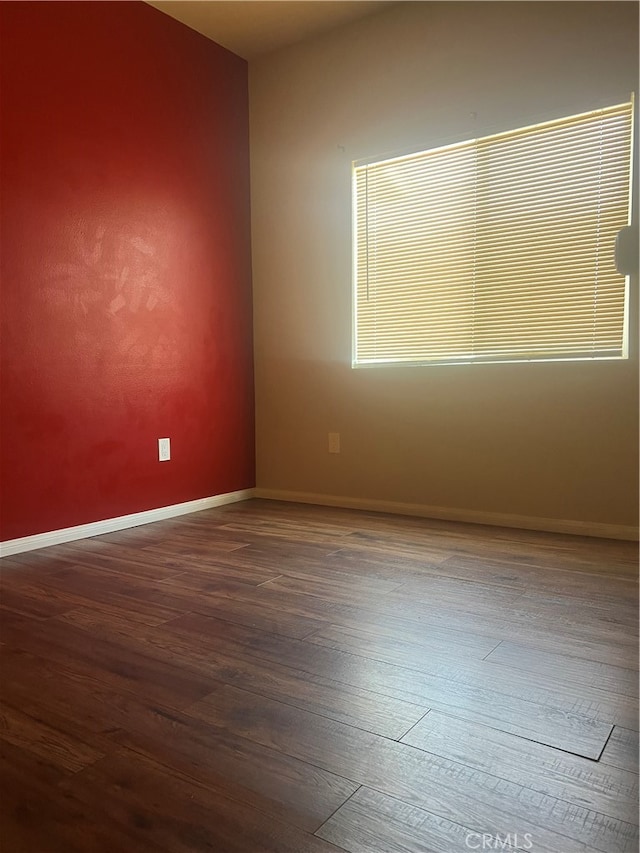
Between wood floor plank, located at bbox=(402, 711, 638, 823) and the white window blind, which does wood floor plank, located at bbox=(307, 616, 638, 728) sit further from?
the white window blind

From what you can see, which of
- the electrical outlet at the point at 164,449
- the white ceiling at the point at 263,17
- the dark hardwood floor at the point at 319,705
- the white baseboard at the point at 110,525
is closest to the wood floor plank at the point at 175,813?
the dark hardwood floor at the point at 319,705

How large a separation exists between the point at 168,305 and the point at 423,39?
5.92 feet

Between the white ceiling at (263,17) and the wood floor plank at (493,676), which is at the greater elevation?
the white ceiling at (263,17)

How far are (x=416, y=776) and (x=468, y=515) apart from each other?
2087 millimetres

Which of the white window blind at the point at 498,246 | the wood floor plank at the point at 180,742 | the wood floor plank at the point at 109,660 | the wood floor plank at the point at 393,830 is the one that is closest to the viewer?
the wood floor plank at the point at 393,830

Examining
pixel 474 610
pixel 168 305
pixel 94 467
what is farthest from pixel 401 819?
pixel 168 305

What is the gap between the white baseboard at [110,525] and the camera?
2.51 metres

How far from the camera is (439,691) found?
52.4 inches

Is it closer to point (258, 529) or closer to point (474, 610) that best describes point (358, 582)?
point (474, 610)

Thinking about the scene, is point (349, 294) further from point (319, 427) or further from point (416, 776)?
point (416, 776)

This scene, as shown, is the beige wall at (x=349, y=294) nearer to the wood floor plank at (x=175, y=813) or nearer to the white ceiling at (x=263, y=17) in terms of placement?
the white ceiling at (x=263, y=17)

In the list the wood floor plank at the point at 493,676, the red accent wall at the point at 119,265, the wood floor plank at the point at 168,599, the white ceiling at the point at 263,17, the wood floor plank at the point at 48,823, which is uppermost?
the white ceiling at the point at 263,17

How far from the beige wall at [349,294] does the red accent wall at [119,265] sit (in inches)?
9.9

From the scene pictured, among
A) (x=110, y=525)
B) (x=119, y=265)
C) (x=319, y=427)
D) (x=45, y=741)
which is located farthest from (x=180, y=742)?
(x=319, y=427)
